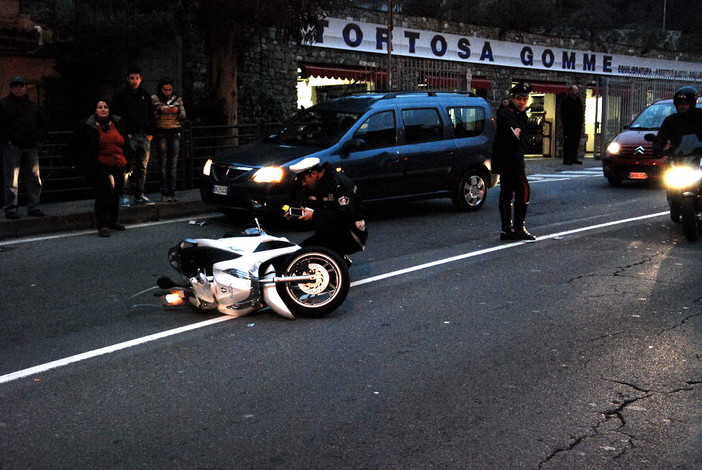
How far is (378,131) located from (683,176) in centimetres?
419

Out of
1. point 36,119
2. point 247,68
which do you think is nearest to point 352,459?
point 36,119

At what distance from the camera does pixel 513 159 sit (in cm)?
1037

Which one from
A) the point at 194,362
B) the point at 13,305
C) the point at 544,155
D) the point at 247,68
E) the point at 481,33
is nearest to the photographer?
the point at 194,362

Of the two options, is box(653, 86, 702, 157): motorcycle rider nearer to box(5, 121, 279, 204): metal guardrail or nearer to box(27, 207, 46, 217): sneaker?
box(5, 121, 279, 204): metal guardrail

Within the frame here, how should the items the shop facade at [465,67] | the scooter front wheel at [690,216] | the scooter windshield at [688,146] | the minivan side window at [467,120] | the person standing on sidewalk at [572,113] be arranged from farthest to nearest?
1. the shop facade at [465,67]
2. the person standing on sidewalk at [572,113]
3. the minivan side window at [467,120]
4. the scooter windshield at [688,146]
5. the scooter front wheel at [690,216]

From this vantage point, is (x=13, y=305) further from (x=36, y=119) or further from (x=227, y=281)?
(x=36, y=119)

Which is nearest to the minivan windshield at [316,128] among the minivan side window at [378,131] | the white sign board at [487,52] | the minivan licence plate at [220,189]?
the minivan side window at [378,131]

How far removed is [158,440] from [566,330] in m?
3.36

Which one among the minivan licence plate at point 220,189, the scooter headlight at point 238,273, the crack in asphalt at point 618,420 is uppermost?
the minivan licence plate at point 220,189

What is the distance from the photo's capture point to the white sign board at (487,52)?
23.4 metres

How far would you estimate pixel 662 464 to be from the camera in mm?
4184

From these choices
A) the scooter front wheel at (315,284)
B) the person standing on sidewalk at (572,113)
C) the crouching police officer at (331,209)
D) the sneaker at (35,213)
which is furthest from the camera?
the person standing on sidewalk at (572,113)

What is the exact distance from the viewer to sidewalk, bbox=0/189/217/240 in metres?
11.2

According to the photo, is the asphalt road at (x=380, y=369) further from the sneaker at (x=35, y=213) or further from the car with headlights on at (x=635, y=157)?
the car with headlights on at (x=635, y=157)
